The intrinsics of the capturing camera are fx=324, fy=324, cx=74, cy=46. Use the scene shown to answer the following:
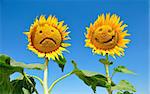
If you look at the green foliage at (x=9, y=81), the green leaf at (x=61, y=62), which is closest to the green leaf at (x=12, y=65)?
the green foliage at (x=9, y=81)

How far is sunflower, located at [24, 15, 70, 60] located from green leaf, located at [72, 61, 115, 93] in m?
0.10

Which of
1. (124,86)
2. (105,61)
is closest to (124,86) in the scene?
(124,86)

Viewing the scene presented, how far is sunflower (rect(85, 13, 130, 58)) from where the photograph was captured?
48.3 inches

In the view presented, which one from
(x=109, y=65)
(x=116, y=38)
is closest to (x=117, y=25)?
(x=116, y=38)

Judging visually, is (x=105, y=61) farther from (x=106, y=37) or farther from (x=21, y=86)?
(x=21, y=86)

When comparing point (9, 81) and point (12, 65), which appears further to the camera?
point (9, 81)

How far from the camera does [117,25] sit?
1.28 metres

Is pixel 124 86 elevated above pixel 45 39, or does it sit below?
below

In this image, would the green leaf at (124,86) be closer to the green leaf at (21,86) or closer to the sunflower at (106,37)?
the sunflower at (106,37)

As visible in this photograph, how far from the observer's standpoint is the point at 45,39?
1.27 meters

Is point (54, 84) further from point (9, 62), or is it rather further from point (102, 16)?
point (102, 16)

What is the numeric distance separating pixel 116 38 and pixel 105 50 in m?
0.07

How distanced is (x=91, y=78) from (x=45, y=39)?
27 centimetres

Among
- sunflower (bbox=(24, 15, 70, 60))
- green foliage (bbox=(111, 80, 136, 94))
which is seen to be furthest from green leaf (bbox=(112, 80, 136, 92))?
sunflower (bbox=(24, 15, 70, 60))
